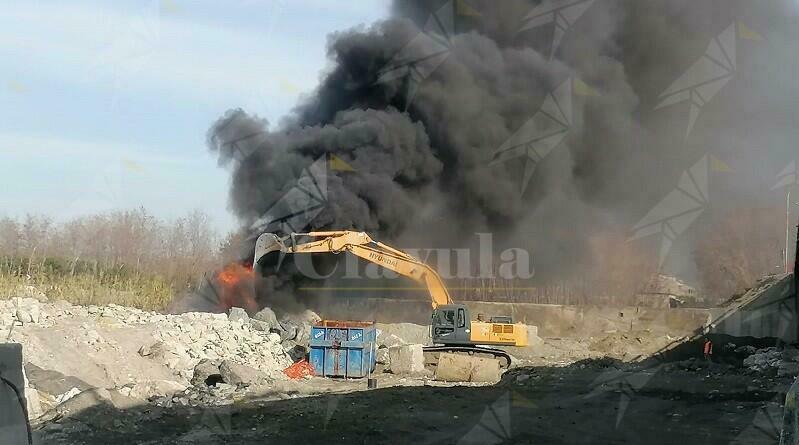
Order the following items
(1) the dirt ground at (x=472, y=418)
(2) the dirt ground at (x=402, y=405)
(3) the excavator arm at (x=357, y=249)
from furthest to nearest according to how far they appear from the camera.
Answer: (3) the excavator arm at (x=357, y=249) → (2) the dirt ground at (x=402, y=405) → (1) the dirt ground at (x=472, y=418)

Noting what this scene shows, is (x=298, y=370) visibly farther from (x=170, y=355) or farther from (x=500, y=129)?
(x=500, y=129)

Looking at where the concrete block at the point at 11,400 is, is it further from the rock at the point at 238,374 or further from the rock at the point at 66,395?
the rock at the point at 238,374

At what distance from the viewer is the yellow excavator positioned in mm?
17328

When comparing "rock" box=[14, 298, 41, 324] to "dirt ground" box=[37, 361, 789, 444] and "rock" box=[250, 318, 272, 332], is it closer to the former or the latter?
"dirt ground" box=[37, 361, 789, 444]

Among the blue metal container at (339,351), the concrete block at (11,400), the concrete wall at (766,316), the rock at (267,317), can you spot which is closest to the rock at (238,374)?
the blue metal container at (339,351)

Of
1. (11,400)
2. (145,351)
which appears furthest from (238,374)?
(11,400)

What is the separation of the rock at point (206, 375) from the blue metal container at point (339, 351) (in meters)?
2.42

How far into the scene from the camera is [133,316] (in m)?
17.8

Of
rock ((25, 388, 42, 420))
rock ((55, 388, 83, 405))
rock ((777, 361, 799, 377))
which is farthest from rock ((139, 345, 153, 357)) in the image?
rock ((777, 361, 799, 377))

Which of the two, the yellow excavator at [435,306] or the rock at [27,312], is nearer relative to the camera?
the rock at [27,312]

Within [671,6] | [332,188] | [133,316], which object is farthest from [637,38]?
[133,316]

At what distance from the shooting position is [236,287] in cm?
2020

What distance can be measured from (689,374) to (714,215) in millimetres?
24181

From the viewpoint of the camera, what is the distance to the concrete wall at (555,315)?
24312 mm
